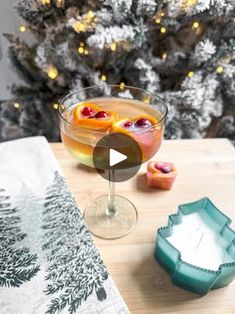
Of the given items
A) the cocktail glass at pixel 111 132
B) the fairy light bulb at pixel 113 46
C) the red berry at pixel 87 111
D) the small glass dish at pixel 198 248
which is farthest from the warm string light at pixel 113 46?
the small glass dish at pixel 198 248

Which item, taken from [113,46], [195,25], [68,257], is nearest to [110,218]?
[68,257]

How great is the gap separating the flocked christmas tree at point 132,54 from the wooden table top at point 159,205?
339 mm

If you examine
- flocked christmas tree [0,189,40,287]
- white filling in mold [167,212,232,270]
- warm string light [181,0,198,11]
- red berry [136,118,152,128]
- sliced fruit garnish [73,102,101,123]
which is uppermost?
warm string light [181,0,198,11]

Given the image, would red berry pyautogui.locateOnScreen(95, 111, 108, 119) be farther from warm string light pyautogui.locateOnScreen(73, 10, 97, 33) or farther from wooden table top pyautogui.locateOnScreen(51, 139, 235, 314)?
warm string light pyautogui.locateOnScreen(73, 10, 97, 33)

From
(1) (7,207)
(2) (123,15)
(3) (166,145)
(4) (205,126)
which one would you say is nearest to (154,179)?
(3) (166,145)

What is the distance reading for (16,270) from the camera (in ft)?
1.75

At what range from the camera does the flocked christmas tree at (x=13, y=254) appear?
20.6 inches

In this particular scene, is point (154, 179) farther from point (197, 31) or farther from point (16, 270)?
point (197, 31)

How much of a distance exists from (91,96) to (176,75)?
55 cm

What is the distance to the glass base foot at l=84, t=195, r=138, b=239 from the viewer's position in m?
0.62

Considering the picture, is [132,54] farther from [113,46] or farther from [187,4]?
[187,4]

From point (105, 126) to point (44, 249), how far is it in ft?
0.67

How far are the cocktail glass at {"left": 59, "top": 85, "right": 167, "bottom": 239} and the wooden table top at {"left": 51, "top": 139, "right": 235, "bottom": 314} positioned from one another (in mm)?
20
